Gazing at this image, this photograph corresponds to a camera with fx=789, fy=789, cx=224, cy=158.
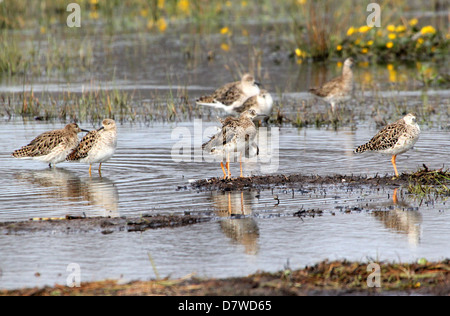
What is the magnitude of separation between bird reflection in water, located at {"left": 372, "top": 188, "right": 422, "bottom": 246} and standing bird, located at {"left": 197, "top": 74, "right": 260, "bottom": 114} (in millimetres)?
8418

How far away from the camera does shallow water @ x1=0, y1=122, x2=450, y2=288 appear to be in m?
7.48

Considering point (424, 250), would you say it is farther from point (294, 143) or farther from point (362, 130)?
point (362, 130)

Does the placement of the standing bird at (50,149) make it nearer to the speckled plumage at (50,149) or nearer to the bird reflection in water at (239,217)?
the speckled plumage at (50,149)

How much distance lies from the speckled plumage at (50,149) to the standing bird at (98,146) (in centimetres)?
26

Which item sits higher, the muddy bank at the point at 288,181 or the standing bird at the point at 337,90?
the standing bird at the point at 337,90

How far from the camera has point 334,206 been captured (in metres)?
9.52

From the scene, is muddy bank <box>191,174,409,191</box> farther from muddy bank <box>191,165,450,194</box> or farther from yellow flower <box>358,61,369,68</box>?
yellow flower <box>358,61,369,68</box>

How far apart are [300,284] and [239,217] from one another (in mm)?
2677

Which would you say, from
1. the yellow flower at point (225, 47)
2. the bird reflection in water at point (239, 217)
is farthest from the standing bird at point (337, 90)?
the yellow flower at point (225, 47)

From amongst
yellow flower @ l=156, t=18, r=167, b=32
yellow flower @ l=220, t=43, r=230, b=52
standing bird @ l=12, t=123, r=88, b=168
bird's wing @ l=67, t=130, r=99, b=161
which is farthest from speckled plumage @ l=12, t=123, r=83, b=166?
yellow flower @ l=156, t=18, r=167, b=32

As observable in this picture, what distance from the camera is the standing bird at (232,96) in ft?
58.5

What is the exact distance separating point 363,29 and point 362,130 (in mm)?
9464

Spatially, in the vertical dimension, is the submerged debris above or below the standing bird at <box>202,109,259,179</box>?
below
